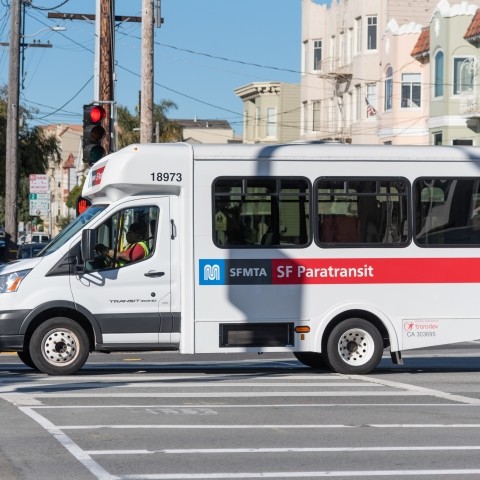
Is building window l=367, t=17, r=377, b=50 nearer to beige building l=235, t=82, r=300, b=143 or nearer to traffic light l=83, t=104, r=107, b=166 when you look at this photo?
beige building l=235, t=82, r=300, b=143

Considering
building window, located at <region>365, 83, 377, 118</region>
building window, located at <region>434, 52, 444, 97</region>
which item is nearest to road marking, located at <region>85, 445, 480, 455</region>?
building window, located at <region>434, 52, 444, 97</region>

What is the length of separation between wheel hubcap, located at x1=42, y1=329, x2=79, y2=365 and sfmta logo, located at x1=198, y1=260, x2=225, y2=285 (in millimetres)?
1706

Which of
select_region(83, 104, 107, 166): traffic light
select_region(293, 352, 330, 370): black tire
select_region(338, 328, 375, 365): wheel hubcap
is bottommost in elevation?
select_region(293, 352, 330, 370): black tire

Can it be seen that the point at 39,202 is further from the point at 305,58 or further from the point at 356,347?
the point at 305,58

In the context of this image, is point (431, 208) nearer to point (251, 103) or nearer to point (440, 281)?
point (440, 281)

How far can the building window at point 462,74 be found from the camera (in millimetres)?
43906

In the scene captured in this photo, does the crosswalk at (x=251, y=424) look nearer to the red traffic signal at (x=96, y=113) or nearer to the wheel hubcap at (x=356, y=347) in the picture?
the wheel hubcap at (x=356, y=347)

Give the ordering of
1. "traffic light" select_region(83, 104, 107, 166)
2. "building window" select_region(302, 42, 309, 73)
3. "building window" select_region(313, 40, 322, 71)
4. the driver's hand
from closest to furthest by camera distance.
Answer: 1. the driver's hand
2. "traffic light" select_region(83, 104, 107, 166)
3. "building window" select_region(313, 40, 322, 71)
4. "building window" select_region(302, 42, 309, 73)

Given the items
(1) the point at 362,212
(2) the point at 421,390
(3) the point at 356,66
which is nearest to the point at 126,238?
(1) the point at 362,212

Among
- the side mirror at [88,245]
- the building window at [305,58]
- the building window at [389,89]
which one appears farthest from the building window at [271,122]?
the side mirror at [88,245]

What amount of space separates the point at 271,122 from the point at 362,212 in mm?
57857

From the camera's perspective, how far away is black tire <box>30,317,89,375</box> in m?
14.8

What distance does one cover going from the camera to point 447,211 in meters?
15.7

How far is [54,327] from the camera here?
48.5ft
